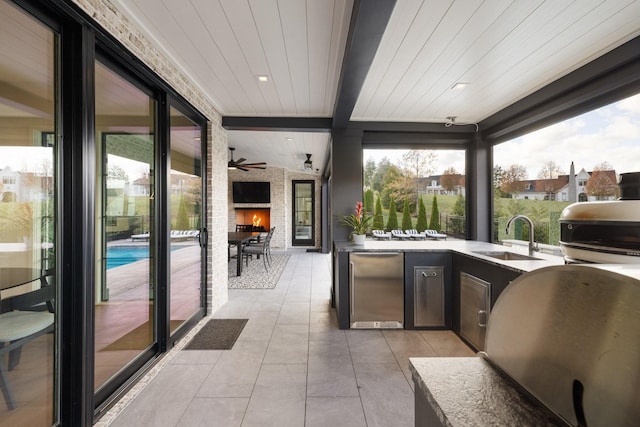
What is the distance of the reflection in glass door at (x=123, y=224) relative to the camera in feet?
6.37

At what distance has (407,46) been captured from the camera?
2.12 meters

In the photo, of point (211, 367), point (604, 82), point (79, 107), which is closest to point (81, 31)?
point (79, 107)

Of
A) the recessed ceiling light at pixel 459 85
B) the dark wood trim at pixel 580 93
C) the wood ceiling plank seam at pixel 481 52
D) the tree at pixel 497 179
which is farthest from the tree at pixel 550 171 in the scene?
the recessed ceiling light at pixel 459 85

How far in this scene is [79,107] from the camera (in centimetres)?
160

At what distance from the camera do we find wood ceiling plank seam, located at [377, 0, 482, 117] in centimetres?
175

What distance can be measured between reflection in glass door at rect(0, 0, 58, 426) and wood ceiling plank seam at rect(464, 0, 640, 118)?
3174mm

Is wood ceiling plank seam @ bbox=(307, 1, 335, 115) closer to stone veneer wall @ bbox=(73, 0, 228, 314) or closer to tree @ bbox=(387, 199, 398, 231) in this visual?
stone veneer wall @ bbox=(73, 0, 228, 314)

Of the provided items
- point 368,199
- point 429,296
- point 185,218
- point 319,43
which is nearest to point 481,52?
point 319,43

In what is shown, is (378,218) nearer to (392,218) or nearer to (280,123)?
(392,218)

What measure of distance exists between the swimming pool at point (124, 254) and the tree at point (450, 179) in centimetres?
366

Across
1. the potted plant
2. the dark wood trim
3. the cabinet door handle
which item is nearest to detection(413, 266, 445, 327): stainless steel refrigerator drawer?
the cabinet door handle

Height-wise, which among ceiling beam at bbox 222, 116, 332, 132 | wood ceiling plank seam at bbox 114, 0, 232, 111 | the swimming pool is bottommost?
the swimming pool

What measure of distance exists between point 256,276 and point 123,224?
12.0 ft

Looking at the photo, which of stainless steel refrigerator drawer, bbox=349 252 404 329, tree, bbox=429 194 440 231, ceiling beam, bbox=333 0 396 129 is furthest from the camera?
tree, bbox=429 194 440 231
